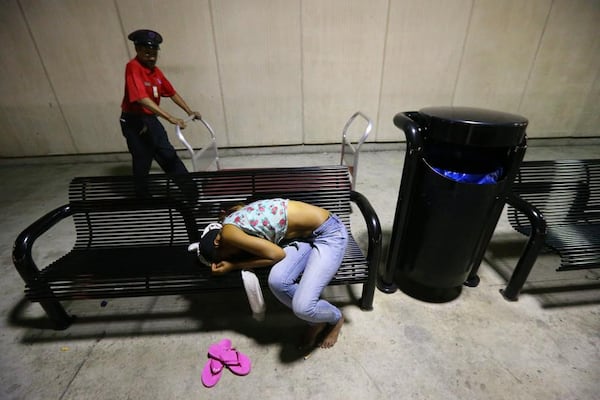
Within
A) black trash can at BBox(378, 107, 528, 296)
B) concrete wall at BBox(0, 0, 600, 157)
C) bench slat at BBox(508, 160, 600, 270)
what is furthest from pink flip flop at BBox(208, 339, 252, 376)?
concrete wall at BBox(0, 0, 600, 157)

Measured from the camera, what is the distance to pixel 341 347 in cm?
181

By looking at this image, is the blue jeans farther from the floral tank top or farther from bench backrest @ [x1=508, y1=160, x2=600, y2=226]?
bench backrest @ [x1=508, y1=160, x2=600, y2=226]

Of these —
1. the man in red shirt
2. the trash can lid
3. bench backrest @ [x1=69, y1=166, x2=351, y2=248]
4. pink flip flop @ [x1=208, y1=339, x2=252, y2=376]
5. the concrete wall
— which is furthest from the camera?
the concrete wall

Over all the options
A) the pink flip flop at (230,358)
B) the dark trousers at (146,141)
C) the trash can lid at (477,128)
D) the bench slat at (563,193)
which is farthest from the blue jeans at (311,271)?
the dark trousers at (146,141)

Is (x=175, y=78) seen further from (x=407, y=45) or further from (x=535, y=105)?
(x=535, y=105)

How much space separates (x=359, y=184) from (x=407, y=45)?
2541mm

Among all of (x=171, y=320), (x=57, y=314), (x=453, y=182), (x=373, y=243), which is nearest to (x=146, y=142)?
(x=57, y=314)

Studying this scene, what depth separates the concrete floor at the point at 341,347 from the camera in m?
1.59

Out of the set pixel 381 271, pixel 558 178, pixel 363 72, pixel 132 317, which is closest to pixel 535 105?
pixel 363 72

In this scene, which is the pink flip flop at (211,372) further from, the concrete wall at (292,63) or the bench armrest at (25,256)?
the concrete wall at (292,63)

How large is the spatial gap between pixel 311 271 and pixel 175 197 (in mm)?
1237

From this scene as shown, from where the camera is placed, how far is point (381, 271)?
2.41 m

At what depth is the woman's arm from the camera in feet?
4.82

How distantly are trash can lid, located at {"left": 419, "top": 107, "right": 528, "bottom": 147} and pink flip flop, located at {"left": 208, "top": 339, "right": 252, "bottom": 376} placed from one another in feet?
5.94
